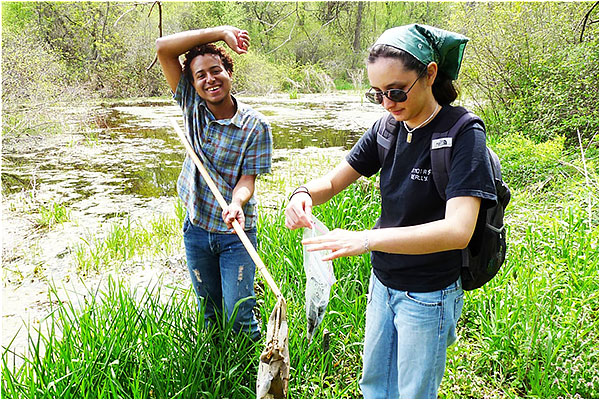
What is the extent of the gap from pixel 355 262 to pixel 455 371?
86cm

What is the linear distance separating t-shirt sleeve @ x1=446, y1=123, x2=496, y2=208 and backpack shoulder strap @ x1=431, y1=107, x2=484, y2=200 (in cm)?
1

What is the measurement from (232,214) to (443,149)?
84 cm

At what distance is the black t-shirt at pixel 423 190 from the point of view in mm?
1094

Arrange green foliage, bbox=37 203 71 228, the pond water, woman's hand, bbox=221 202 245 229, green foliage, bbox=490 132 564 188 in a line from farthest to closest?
green foliage, bbox=490 132 564 188 → green foliage, bbox=37 203 71 228 → the pond water → woman's hand, bbox=221 202 245 229

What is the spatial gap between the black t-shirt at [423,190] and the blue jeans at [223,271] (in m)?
0.70

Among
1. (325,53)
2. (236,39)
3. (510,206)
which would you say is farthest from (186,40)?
(325,53)

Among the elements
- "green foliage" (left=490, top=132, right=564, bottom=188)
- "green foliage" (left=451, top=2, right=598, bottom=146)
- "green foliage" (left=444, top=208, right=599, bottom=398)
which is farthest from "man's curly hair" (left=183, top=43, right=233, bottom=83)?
"green foliage" (left=451, top=2, right=598, bottom=146)

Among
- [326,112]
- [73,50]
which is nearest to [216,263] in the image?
[326,112]

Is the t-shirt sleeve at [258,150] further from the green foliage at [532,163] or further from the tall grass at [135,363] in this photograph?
the green foliage at [532,163]

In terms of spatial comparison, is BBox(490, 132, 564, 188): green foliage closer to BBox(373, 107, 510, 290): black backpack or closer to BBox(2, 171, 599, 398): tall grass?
BBox(2, 171, 599, 398): tall grass

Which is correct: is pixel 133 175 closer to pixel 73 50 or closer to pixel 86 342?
pixel 86 342

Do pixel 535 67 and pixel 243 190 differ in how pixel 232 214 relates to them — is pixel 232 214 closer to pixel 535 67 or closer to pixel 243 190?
pixel 243 190

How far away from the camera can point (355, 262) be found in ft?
8.76

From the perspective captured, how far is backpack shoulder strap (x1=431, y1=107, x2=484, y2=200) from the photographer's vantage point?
1.14 meters
